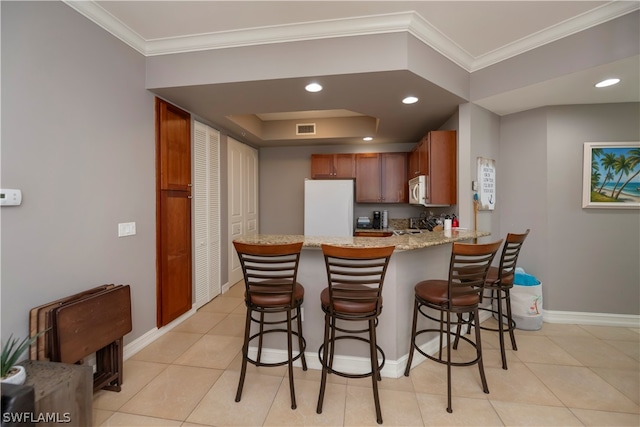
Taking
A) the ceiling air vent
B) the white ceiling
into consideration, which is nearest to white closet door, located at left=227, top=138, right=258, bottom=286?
the ceiling air vent

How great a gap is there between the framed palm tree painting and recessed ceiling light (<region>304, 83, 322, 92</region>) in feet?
9.36

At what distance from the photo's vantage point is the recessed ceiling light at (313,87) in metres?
2.41

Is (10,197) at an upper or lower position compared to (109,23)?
lower

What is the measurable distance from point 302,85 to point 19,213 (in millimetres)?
2113

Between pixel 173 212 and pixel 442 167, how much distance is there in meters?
2.89

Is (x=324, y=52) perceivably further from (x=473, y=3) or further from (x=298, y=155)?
(x=298, y=155)

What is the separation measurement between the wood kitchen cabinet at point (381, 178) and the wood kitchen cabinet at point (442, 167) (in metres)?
1.56

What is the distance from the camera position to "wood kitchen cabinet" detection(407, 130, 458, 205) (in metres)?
2.96

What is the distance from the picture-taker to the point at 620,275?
113 inches

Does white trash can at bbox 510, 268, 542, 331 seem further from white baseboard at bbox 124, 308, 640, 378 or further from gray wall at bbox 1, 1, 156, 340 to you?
gray wall at bbox 1, 1, 156, 340

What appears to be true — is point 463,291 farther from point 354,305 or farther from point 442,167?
point 442,167

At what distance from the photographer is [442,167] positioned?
9.74ft

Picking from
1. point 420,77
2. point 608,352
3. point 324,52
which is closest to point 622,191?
point 608,352

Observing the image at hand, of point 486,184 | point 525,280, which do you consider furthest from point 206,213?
point 525,280
